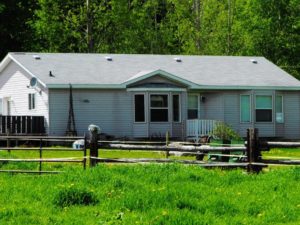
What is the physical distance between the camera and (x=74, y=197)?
12.9m

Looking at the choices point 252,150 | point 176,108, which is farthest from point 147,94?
point 252,150

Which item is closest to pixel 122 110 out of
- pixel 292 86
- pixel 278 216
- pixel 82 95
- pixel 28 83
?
pixel 82 95

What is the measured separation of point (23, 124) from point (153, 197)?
23715 millimetres

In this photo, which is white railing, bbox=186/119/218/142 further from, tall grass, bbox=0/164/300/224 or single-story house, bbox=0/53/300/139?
tall grass, bbox=0/164/300/224

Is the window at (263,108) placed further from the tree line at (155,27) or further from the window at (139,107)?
the tree line at (155,27)

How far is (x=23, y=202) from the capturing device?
13078 mm

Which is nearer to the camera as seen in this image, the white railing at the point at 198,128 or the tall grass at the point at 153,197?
the tall grass at the point at 153,197

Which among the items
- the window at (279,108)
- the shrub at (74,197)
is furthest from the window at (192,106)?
the shrub at (74,197)

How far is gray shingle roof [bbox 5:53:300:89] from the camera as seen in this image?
122 feet

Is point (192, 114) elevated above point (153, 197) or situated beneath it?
elevated above

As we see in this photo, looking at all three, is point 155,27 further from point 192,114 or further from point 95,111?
point 95,111

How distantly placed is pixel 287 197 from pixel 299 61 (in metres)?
43.5

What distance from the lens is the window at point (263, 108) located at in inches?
1566

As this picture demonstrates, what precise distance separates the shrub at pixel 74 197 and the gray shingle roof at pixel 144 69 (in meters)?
22.3
